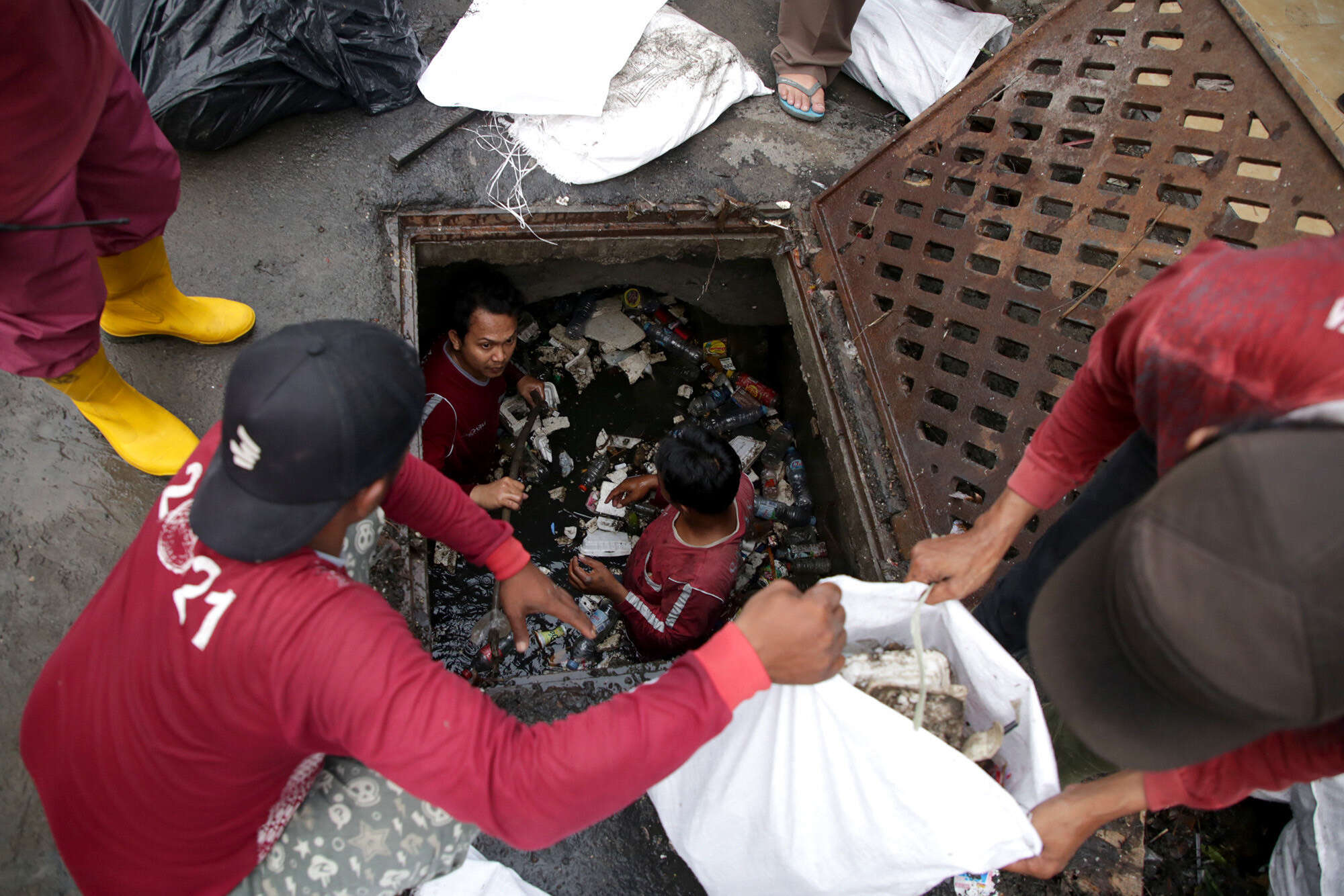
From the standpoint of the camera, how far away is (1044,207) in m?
2.47

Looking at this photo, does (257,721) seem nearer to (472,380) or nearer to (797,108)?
(472,380)

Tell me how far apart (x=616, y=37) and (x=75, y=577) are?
2.86 meters

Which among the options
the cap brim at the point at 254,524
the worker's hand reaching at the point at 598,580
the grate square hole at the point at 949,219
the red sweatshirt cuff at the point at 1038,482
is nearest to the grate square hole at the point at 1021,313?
the grate square hole at the point at 949,219

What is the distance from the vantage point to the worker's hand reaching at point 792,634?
4.11 ft

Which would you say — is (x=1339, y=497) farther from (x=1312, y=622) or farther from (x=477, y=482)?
(x=477, y=482)

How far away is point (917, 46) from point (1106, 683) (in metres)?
3.44

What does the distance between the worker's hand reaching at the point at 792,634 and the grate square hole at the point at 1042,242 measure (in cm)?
182

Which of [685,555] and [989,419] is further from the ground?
[989,419]

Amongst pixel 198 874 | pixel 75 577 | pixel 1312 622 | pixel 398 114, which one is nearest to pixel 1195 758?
pixel 1312 622

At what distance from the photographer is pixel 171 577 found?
1.23 m

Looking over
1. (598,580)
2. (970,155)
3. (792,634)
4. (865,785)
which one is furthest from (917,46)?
(865,785)

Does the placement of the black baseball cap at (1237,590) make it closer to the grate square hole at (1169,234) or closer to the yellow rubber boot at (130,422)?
the grate square hole at (1169,234)

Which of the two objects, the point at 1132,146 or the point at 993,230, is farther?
the point at 993,230

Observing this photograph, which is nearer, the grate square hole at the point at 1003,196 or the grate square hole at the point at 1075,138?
the grate square hole at the point at 1075,138
